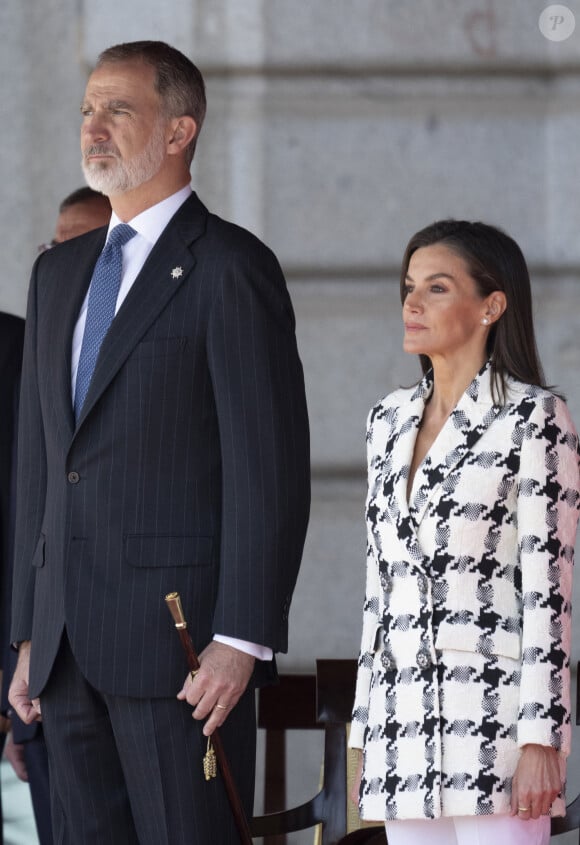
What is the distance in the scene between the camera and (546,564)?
8.01ft

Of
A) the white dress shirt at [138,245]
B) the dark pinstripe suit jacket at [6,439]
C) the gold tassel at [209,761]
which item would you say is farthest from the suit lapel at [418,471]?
the dark pinstripe suit jacket at [6,439]

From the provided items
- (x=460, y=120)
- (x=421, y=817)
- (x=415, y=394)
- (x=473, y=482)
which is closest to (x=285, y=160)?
(x=460, y=120)

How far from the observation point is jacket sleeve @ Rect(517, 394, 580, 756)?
7.87 feet

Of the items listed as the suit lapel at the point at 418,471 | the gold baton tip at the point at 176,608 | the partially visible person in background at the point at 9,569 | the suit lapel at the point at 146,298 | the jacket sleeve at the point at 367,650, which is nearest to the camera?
the gold baton tip at the point at 176,608

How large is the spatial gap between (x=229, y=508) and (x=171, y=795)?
0.48 meters

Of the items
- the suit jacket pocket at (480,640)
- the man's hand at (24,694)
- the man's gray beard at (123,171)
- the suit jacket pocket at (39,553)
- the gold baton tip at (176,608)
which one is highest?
the man's gray beard at (123,171)

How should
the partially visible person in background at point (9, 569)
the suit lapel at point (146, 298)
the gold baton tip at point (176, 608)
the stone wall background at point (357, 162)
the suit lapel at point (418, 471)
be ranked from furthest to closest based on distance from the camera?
the stone wall background at point (357, 162), the partially visible person in background at point (9, 569), the suit lapel at point (418, 471), the suit lapel at point (146, 298), the gold baton tip at point (176, 608)

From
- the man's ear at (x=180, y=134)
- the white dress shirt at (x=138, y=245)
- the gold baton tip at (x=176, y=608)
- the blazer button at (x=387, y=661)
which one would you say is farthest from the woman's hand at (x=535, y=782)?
the man's ear at (x=180, y=134)

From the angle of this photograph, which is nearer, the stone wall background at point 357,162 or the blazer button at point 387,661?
the blazer button at point 387,661

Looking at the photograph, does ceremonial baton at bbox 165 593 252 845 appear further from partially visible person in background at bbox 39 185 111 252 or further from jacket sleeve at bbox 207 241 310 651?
partially visible person in background at bbox 39 185 111 252

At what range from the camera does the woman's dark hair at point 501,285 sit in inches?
104

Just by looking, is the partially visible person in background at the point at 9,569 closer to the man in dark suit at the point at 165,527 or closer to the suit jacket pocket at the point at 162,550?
the man in dark suit at the point at 165,527

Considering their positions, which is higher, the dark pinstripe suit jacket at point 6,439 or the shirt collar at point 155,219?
the shirt collar at point 155,219

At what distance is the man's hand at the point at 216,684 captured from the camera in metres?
2.35
